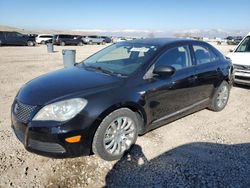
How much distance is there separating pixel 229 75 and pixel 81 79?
3.56 meters

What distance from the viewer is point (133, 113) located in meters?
3.57

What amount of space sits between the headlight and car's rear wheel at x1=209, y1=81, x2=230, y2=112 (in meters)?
3.28

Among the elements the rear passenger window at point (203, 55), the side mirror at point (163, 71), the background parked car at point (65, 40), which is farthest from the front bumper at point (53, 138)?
the background parked car at point (65, 40)

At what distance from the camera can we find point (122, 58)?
4.40m

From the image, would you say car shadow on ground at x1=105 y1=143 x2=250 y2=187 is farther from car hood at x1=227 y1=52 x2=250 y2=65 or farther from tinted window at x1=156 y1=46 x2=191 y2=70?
car hood at x1=227 y1=52 x2=250 y2=65

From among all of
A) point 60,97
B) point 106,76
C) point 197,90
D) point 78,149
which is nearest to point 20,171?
point 78,149

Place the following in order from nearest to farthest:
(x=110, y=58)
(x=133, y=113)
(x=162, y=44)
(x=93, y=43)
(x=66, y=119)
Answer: (x=66, y=119), (x=133, y=113), (x=162, y=44), (x=110, y=58), (x=93, y=43)

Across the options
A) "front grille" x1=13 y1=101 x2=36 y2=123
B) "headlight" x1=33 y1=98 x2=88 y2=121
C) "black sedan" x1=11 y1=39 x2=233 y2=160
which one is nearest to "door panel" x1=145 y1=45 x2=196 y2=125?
"black sedan" x1=11 y1=39 x2=233 y2=160

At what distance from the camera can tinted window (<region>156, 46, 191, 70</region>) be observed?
411 centimetres

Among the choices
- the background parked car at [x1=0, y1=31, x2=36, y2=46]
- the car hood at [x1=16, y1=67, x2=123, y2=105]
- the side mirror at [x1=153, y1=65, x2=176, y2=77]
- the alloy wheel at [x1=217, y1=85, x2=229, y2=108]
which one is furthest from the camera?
the background parked car at [x1=0, y1=31, x2=36, y2=46]

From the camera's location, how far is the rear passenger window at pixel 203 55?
478cm

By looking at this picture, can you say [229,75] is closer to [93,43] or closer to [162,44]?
[162,44]

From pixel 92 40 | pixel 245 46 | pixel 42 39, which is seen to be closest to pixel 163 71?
pixel 245 46

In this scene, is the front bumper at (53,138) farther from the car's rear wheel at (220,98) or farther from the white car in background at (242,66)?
the white car in background at (242,66)
